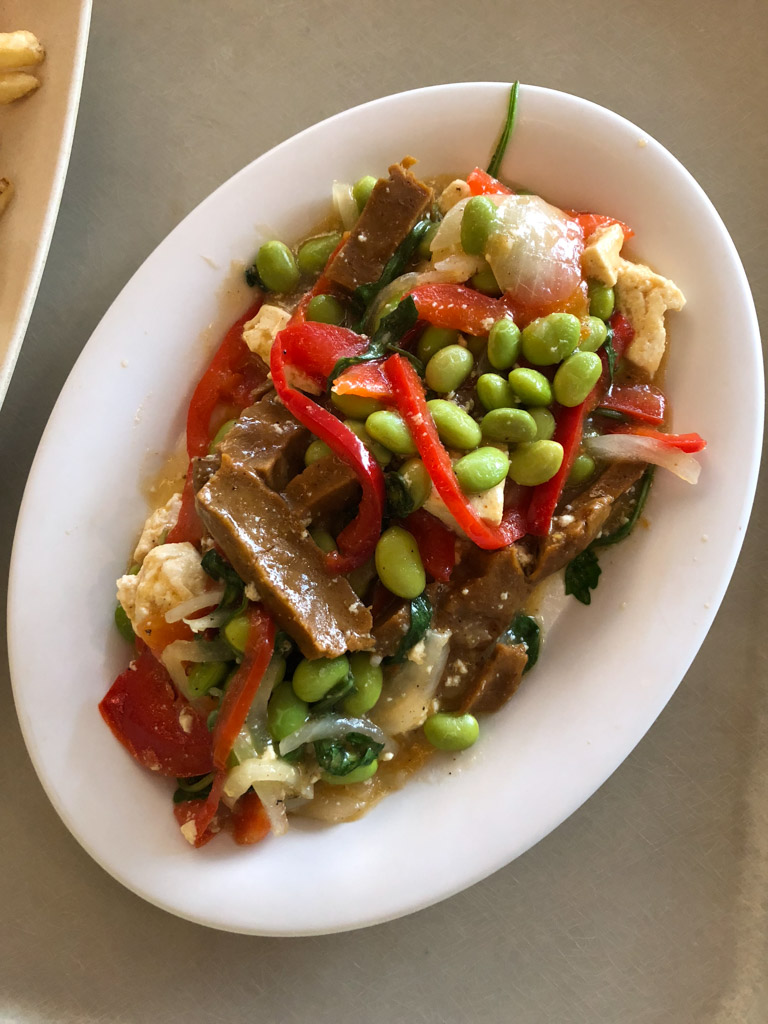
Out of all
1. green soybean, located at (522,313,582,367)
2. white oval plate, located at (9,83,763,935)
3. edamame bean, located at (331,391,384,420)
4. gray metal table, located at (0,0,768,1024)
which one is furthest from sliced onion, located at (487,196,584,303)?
gray metal table, located at (0,0,768,1024)

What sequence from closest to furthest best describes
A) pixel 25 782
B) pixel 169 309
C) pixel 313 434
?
pixel 313 434 → pixel 169 309 → pixel 25 782

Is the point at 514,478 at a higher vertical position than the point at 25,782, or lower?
higher

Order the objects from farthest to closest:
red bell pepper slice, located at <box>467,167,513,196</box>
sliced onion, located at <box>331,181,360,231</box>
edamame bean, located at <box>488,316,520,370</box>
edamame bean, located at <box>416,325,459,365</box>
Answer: sliced onion, located at <box>331,181,360,231</box>
red bell pepper slice, located at <box>467,167,513,196</box>
edamame bean, located at <box>416,325,459,365</box>
edamame bean, located at <box>488,316,520,370</box>

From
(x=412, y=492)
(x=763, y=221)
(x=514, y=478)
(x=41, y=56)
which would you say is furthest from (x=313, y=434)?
(x=763, y=221)

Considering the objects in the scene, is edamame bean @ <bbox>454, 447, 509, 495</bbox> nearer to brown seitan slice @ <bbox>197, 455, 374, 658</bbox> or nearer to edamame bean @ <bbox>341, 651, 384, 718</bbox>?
brown seitan slice @ <bbox>197, 455, 374, 658</bbox>

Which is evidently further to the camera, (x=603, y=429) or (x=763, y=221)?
(x=763, y=221)

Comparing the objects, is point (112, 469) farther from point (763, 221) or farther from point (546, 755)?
point (763, 221)

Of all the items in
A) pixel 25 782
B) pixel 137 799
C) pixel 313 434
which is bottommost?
pixel 25 782
